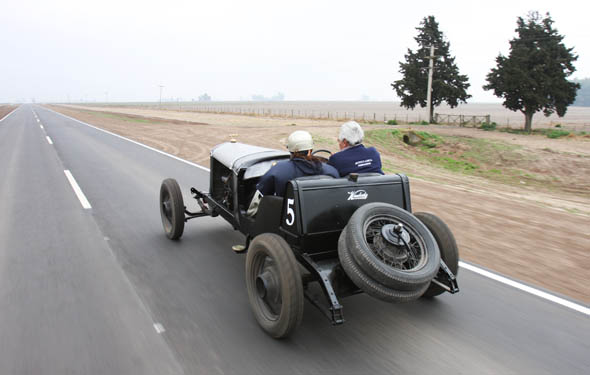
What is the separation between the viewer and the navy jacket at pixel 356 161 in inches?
151

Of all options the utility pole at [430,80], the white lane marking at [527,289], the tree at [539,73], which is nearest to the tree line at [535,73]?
the tree at [539,73]

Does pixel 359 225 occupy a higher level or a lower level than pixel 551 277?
higher

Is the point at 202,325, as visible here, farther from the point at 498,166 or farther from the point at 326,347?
the point at 498,166

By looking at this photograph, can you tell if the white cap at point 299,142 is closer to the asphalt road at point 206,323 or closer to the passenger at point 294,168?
the passenger at point 294,168

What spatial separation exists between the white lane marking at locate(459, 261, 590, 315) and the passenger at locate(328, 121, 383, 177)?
68.1 inches

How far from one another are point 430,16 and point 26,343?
46378 millimetres

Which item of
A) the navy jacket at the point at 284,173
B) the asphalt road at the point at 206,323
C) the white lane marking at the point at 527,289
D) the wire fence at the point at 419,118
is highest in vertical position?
the wire fence at the point at 419,118

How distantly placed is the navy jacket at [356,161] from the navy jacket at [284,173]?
248 millimetres

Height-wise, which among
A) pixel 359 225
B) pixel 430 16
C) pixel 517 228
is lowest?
pixel 517 228

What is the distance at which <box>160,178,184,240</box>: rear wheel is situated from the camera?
518 centimetres

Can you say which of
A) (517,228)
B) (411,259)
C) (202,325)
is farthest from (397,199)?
(517,228)

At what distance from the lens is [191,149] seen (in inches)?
628

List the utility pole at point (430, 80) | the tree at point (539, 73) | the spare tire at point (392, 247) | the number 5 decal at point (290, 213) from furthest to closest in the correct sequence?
the utility pole at point (430, 80) < the tree at point (539, 73) < the number 5 decal at point (290, 213) < the spare tire at point (392, 247)

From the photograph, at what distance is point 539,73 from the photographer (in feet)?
100
